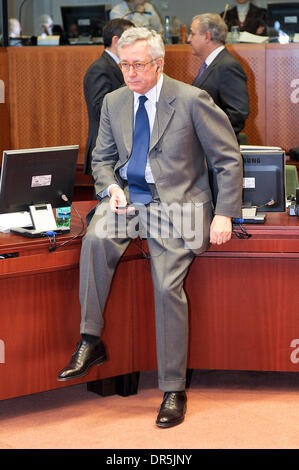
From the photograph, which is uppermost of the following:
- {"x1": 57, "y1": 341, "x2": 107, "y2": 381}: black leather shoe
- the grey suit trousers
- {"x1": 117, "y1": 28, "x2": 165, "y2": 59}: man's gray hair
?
{"x1": 117, "y1": 28, "x2": 165, "y2": 59}: man's gray hair

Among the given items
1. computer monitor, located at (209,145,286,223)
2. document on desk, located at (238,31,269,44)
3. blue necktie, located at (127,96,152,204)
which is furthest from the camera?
document on desk, located at (238,31,269,44)

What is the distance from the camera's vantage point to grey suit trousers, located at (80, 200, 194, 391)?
298cm

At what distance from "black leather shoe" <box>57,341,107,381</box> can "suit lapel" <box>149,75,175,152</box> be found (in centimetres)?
82

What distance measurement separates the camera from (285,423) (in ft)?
9.84

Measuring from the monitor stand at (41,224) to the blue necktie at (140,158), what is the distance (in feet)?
1.07

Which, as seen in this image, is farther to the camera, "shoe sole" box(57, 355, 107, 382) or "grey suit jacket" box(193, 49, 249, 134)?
"grey suit jacket" box(193, 49, 249, 134)

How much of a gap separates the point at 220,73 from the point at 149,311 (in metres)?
1.81

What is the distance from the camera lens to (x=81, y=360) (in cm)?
300

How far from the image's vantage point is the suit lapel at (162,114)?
9.93 ft

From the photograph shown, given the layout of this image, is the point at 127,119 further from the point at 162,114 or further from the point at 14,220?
the point at 14,220

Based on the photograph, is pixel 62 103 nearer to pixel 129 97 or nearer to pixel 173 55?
pixel 173 55

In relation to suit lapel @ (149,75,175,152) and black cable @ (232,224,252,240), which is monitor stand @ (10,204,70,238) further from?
black cable @ (232,224,252,240)

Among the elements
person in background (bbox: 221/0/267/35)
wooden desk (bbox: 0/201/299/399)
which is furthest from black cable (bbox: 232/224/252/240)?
person in background (bbox: 221/0/267/35)

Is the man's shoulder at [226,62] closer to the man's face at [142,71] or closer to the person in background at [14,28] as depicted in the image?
the man's face at [142,71]
